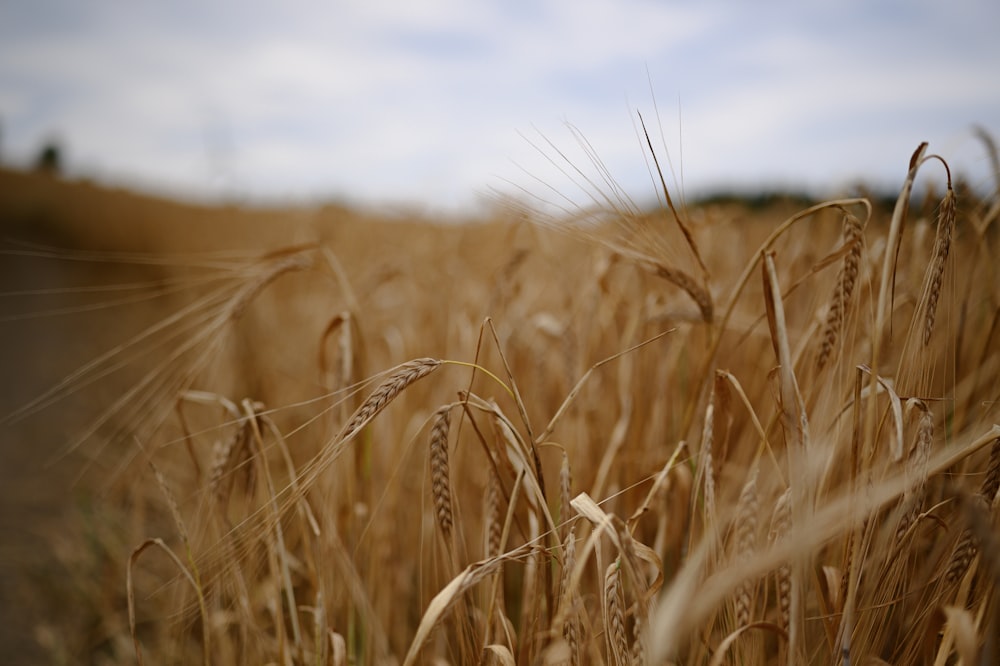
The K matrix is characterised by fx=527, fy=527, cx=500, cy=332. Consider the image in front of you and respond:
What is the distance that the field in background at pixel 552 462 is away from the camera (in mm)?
629

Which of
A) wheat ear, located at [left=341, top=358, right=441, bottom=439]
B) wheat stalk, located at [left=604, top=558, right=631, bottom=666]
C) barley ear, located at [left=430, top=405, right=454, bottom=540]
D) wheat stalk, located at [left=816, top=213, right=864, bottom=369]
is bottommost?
wheat stalk, located at [left=604, top=558, right=631, bottom=666]

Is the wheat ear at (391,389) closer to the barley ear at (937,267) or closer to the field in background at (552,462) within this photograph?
the field in background at (552,462)

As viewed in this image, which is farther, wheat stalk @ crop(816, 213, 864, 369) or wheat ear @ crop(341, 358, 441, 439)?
wheat stalk @ crop(816, 213, 864, 369)

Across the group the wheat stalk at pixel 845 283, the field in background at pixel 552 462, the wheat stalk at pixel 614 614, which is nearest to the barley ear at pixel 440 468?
the field in background at pixel 552 462

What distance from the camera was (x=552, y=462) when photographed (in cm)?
152

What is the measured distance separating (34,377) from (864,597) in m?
4.17

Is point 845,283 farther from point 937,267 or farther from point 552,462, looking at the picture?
point 552,462

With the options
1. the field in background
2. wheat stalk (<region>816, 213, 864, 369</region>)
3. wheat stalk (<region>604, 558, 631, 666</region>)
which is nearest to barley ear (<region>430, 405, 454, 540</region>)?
the field in background

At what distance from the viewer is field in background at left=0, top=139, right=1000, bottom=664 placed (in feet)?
2.06

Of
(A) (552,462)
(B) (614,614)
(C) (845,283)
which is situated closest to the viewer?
(B) (614,614)

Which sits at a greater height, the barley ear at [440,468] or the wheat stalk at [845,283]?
the wheat stalk at [845,283]

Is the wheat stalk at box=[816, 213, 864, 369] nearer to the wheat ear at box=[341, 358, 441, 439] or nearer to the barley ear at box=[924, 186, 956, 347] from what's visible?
the barley ear at box=[924, 186, 956, 347]

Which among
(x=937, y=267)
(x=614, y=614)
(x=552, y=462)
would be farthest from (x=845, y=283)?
(x=552, y=462)

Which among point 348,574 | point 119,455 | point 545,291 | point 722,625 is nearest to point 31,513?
point 119,455
